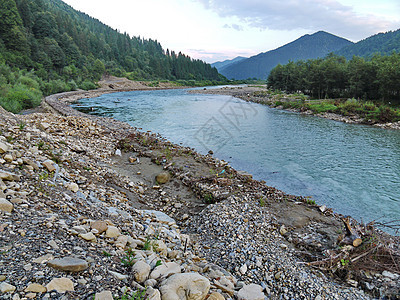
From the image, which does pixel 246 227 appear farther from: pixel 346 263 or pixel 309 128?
pixel 309 128

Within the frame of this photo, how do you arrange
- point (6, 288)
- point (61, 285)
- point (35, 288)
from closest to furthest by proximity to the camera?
point (6, 288)
point (35, 288)
point (61, 285)

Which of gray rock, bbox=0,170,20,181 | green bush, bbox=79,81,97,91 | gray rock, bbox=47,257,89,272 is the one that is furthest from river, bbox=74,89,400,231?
green bush, bbox=79,81,97,91

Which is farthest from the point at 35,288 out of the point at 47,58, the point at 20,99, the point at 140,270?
the point at 47,58

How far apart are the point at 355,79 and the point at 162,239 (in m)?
40.4

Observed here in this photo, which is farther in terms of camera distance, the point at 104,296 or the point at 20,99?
the point at 20,99

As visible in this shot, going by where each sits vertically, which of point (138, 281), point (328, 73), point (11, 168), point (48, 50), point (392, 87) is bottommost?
point (138, 281)

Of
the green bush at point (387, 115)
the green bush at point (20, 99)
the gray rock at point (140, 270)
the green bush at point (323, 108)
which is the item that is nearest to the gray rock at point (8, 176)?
the gray rock at point (140, 270)

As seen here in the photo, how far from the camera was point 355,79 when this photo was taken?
115ft

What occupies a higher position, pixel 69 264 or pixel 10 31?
pixel 10 31

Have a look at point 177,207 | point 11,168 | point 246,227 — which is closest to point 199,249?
point 246,227

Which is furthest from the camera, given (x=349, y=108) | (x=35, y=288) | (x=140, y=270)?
(x=349, y=108)

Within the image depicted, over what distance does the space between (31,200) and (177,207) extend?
13.7 ft

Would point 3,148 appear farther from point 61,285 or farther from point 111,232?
point 61,285

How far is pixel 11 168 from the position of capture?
527 cm
